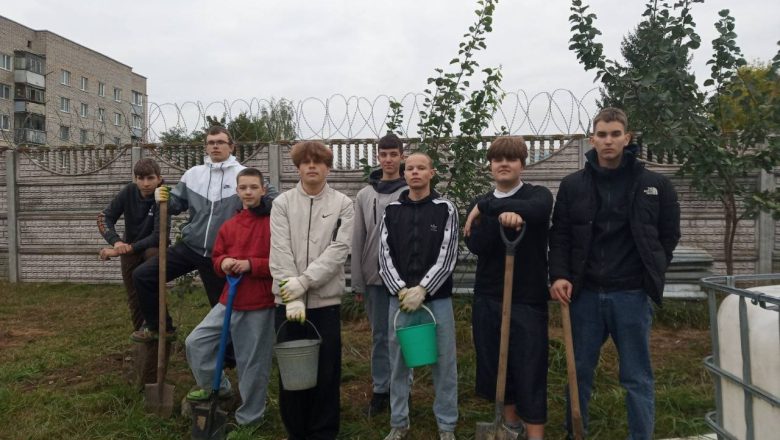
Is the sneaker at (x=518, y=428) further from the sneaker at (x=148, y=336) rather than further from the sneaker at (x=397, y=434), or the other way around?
the sneaker at (x=148, y=336)

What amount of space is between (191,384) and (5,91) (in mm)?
42577

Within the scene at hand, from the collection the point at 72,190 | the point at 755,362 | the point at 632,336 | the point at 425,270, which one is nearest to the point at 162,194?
the point at 425,270

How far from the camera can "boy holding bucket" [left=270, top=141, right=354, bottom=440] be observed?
3.14 m

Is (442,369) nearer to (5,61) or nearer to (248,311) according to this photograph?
(248,311)

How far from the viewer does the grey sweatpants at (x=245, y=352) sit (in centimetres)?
338

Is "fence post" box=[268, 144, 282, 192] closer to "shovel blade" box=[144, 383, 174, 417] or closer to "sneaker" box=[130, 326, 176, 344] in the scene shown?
"sneaker" box=[130, 326, 176, 344]

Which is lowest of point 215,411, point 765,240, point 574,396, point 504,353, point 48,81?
point 215,411

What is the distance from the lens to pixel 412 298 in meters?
3.02

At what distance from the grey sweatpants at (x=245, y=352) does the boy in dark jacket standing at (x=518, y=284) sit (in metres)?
1.27

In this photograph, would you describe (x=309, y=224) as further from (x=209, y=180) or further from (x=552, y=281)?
(x=552, y=281)

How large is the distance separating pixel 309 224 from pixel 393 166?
2.60 feet

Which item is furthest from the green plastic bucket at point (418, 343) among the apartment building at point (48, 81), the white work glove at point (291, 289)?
the apartment building at point (48, 81)

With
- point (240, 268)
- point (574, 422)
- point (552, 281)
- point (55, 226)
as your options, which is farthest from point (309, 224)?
point (55, 226)

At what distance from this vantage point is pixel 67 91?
40688mm
